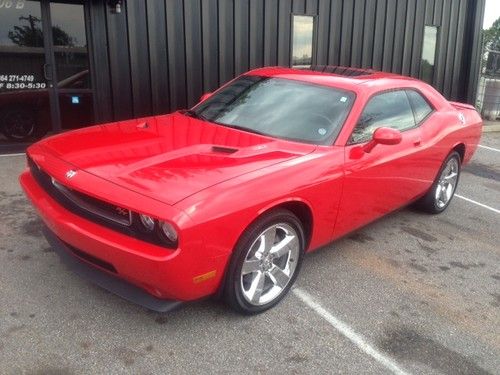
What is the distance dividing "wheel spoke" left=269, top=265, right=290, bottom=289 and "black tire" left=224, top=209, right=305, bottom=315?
27mm

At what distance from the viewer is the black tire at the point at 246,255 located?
2.85 m

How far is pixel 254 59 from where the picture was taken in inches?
327

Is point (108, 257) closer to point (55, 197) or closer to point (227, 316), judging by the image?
point (55, 197)

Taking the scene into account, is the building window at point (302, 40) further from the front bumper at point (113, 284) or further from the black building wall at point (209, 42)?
the front bumper at point (113, 284)

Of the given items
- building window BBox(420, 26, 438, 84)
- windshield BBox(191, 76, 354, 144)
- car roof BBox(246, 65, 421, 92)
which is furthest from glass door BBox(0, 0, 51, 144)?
building window BBox(420, 26, 438, 84)

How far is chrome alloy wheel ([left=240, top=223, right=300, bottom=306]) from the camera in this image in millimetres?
3020

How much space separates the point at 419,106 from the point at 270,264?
252 centimetres

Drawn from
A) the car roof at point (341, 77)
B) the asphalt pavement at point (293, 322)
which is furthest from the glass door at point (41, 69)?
the car roof at point (341, 77)

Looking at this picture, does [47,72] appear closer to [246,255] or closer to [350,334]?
[246,255]

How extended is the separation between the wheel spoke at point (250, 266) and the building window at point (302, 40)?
652 centimetres

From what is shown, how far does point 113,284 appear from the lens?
A: 9.20 feet

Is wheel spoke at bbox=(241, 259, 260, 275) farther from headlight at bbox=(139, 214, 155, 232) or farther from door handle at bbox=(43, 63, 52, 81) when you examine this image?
door handle at bbox=(43, 63, 52, 81)

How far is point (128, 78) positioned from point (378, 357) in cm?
580

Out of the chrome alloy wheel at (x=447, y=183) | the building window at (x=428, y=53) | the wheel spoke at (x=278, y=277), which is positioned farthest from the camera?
the building window at (x=428, y=53)
